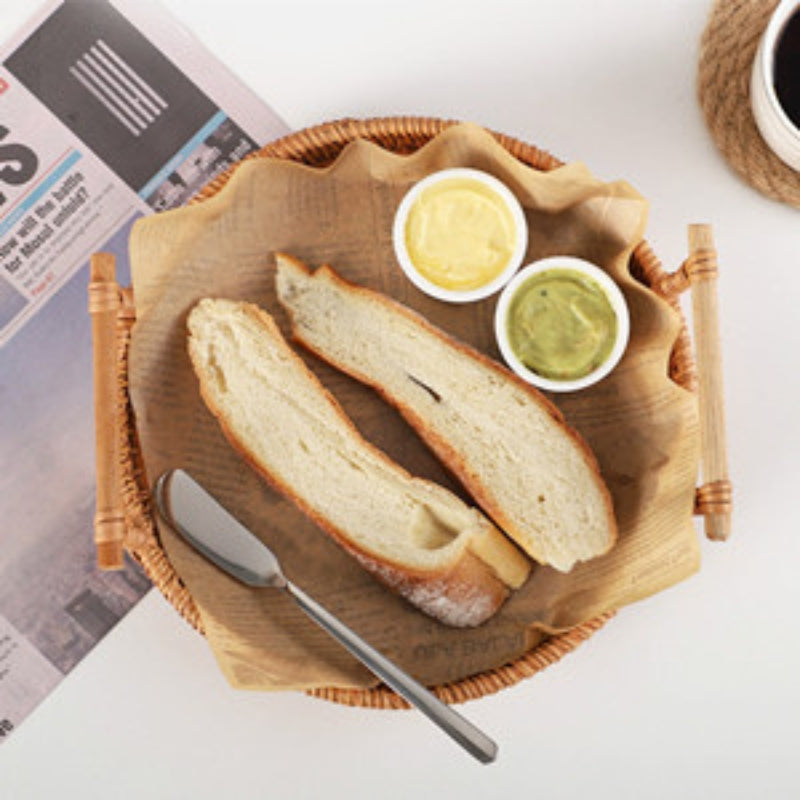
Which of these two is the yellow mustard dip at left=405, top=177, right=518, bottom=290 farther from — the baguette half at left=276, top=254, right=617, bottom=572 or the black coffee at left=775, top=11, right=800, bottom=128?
the black coffee at left=775, top=11, right=800, bottom=128

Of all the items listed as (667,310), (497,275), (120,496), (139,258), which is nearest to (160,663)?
(120,496)

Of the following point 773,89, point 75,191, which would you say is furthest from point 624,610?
point 75,191

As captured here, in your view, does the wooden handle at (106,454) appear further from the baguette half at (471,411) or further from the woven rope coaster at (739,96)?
the woven rope coaster at (739,96)

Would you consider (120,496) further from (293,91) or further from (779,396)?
(779,396)

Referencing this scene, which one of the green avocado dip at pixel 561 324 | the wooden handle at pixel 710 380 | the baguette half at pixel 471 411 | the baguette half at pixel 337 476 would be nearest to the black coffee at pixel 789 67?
the wooden handle at pixel 710 380

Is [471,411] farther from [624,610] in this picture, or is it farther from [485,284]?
[624,610]
